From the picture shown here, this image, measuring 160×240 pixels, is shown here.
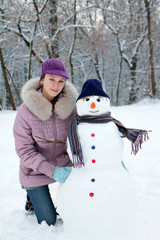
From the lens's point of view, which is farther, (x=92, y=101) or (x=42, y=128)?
(x=42, y=128)

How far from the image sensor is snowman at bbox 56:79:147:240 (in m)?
1.56

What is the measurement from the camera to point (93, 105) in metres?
1.61

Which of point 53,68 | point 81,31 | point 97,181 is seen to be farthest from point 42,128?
point 81,31

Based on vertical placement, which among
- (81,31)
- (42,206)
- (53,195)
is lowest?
(53,195)

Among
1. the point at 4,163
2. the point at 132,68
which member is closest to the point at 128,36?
the point at 132,68

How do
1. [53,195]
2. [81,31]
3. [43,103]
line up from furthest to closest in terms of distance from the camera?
1. [81,31]
2. [53,195]
3. [43,103]

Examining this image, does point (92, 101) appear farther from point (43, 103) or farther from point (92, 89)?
point (43, 103)

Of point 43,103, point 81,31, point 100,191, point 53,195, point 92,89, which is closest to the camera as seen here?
point 100,191

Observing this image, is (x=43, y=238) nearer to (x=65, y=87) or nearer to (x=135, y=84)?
(x=65, y=87)

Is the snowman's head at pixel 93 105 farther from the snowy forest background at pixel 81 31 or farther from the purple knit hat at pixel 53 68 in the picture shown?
the snowy forest background at pixel 81 31

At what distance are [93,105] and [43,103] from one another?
1.63ft

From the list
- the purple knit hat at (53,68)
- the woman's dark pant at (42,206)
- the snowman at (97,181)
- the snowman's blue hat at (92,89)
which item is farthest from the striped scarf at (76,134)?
the woman's dark pant at (42,206)

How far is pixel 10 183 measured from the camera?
288 cm

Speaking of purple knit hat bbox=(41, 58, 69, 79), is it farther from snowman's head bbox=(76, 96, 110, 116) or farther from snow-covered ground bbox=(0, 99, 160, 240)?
snow-covered ground bbox=(0, 99, 160, 240)
